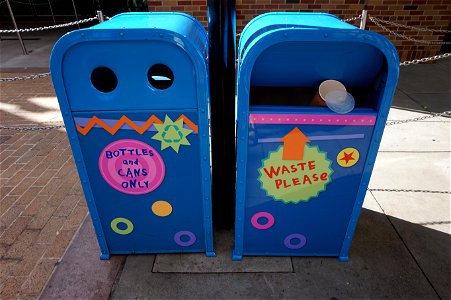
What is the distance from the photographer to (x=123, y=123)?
6.15 ft

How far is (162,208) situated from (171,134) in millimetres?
564

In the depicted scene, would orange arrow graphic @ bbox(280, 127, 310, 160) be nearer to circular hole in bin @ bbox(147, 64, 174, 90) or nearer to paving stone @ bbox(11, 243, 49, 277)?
circular hole in bin @ bbox(147, 64, 174, 90)

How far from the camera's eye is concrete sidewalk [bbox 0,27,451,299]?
86.0 inches

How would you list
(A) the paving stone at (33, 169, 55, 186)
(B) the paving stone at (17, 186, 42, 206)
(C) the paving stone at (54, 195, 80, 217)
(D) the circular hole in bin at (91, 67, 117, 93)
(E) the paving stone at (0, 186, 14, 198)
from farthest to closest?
1. (A) the paving stone at (33, 169, 55, 186)
2. (E) the paving stone at (0, 186, 14, 198)
3. (B) the paving stone at (17, 186, 42, 206)
4. (C) the paving stone at (54, 195, 80, 217)
5. (D) the circular hole in bin at (91, 67, 117, 93)

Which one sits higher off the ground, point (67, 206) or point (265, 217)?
point (265, 217)

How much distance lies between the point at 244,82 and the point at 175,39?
0.41 metres

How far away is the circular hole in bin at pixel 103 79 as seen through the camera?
2.04 metres

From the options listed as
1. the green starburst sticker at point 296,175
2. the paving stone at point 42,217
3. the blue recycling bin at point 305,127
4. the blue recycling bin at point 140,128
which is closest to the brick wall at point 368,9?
the blue recycling bin at point 140,128

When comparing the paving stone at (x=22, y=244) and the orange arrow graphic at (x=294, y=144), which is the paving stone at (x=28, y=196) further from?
the orange arrow graphic at (x=294, y=144)

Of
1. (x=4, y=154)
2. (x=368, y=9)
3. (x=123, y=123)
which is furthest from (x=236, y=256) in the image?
(x=368, y=9)

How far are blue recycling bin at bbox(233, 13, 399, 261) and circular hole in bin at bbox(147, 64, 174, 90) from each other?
581mm

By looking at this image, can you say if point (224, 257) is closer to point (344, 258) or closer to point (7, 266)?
point (344, 258)

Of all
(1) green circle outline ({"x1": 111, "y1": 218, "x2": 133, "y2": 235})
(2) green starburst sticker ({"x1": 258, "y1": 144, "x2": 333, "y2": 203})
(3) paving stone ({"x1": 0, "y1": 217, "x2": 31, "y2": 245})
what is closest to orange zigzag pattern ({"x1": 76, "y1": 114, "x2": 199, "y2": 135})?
(2) green starburst sticker ({"x1": 258, "y1": 144, "x2": 333, "y2": 203})

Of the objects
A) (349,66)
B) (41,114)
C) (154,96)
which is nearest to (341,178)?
(349,66)
